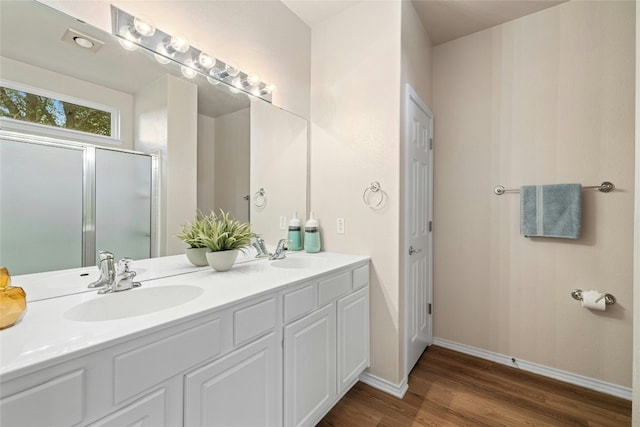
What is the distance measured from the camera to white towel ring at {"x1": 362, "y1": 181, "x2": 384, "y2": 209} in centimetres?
194

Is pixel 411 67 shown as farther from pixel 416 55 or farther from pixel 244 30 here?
pixel 244 30

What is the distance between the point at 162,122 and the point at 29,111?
1.55 feet

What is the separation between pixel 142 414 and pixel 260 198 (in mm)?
1362

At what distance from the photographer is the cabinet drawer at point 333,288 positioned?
1526 mm

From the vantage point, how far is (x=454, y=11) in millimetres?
2117

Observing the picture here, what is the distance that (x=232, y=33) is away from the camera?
5.68ft

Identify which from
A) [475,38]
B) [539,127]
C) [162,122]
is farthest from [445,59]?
[162,122]

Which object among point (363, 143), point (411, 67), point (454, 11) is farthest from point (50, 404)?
point (454, 11)

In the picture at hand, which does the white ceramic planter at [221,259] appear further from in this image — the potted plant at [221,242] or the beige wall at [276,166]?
the beige wall at [276,166]

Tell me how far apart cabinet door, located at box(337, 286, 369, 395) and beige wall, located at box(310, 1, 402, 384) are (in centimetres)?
8

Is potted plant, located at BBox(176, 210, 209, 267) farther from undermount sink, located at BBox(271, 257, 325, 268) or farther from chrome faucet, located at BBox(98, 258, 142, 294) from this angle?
undermount sink, located at BBox(271, 257, 325, 268)

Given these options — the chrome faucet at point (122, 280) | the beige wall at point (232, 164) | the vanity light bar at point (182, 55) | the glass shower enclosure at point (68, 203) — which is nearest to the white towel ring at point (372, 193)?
the beige wall at point (232, 164)

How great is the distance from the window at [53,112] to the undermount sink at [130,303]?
0.68 metres

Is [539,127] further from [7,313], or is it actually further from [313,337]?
[7,313]
